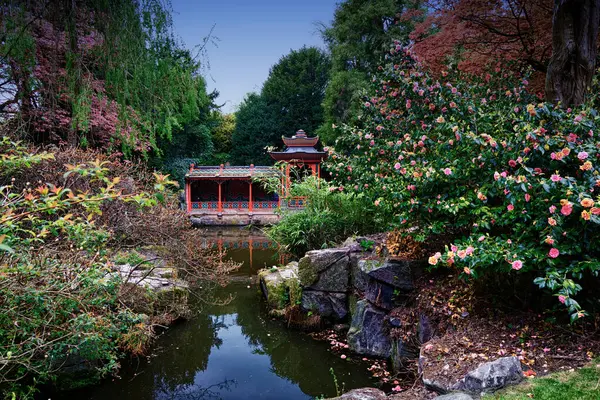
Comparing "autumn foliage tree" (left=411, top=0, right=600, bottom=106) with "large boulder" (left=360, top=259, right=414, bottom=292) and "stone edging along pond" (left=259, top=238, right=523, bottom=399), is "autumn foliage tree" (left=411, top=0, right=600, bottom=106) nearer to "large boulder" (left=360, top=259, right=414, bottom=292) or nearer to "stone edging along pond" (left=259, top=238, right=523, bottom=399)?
"large boulder" (left=360, top=259, right=414, bottom=292)

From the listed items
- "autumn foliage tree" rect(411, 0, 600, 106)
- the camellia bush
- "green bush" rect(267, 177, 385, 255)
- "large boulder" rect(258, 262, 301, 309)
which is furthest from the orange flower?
"green bush" rect(267, 177, 385, 255)

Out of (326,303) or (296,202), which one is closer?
(326,303)

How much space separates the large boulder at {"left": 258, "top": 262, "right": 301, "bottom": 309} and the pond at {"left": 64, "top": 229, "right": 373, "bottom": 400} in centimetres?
28

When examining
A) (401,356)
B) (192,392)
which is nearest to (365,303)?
(401,356)

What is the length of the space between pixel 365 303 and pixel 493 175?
7.53 ft

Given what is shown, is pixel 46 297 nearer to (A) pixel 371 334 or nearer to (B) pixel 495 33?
(A) pixel 371 334

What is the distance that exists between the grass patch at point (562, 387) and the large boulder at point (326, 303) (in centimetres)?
317

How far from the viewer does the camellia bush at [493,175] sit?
8.42 ft

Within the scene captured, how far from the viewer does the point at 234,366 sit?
480 centimetres

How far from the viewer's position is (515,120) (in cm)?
311

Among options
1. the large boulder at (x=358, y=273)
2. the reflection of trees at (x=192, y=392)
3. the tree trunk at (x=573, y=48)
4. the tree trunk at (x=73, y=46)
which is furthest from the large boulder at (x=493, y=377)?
the tree trunk at (x=73, y=46)

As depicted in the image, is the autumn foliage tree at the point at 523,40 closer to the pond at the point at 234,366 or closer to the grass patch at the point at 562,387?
the grass patch at the point at 562,387

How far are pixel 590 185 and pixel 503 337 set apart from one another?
1296mm

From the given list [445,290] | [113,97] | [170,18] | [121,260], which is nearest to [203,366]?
[121,260]
